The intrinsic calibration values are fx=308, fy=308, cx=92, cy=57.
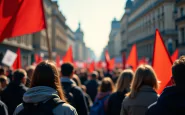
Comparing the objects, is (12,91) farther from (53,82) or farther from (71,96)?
(53,82)

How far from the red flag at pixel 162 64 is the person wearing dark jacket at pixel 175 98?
260 centimetres

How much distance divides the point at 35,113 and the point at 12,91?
9.07ft

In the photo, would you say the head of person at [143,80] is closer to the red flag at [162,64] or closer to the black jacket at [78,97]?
the black jacket at [78,97]

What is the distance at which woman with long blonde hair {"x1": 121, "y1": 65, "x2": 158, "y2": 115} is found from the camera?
4.00m

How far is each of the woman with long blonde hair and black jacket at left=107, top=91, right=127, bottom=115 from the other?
0.90m

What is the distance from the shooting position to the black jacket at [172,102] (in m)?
2.78

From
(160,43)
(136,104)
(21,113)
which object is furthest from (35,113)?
(160,43)

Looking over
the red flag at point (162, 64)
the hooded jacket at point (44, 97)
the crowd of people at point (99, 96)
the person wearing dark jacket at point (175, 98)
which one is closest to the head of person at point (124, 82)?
the crowd of people at point (99, 96)

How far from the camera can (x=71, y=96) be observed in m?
5.00

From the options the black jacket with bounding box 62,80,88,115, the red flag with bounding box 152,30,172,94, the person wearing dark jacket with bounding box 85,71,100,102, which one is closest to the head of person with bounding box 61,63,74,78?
the black jacket with bounding box 62,80,88,115

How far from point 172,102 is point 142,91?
122cm

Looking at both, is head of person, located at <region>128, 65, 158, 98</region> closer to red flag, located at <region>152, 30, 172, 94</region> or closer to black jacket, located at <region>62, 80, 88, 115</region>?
black jacket, located at <region>62, 80, 88, 115</region>

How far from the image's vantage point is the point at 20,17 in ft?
18.3

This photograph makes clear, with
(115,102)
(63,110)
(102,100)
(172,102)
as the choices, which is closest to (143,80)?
(115,102)
